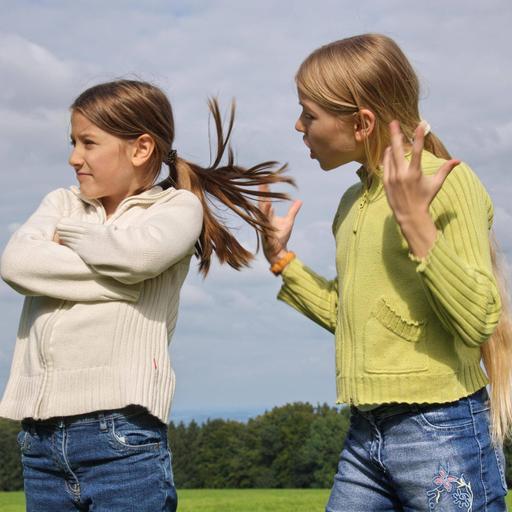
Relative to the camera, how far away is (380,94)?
327 centimetres

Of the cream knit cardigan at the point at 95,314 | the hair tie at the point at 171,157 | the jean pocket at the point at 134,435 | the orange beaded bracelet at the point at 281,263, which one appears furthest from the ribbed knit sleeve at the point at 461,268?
the hair tie at the point at 171,157

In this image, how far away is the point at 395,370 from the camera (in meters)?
3.12

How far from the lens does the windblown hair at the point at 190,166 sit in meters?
3.68

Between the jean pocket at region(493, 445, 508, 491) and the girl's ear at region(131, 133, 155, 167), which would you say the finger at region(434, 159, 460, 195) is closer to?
the jean pocket at region(493, 445, 508, 491)

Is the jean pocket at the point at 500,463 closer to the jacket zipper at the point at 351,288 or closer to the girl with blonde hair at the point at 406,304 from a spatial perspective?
the girl with blonde hair at the point at 406,304

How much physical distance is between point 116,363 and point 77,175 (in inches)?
33.0

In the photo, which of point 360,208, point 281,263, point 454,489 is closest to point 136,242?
point 281,263

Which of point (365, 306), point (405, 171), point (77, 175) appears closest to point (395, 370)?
point (365, 306)

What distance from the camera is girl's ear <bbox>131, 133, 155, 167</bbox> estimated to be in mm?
3713

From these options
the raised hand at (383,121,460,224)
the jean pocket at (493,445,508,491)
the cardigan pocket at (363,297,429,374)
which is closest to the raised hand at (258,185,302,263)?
the cardigan pocket at (363,297,429,374)

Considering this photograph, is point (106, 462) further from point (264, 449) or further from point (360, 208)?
point (264, 449)

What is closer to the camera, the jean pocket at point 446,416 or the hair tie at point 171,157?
the jean pocket at point 446,416

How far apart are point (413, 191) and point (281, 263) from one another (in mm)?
1137

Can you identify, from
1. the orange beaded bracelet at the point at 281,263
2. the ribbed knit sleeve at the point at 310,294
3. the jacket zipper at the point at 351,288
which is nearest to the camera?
the jacket zipper at the point at 351,288
